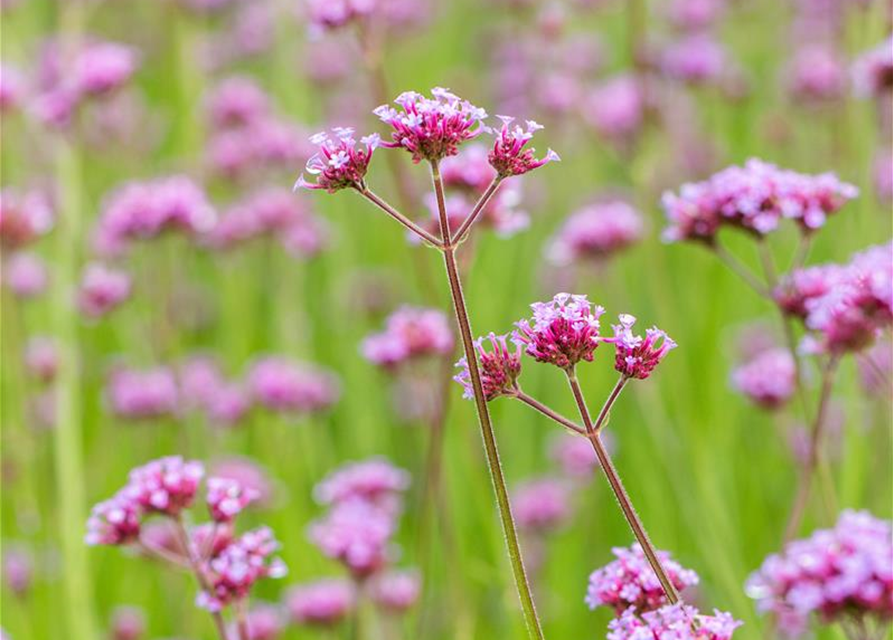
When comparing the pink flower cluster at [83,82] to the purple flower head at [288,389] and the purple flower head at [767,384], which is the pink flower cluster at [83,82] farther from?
the purple flower head at [767,384]

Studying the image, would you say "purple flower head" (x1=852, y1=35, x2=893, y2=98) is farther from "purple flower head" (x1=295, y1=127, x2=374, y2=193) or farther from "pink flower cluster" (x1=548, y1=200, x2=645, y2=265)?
"purple flower head" (x1=295, y1=127, x2=374, y2=193)

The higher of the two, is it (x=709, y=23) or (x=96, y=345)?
(x=709, y=23)

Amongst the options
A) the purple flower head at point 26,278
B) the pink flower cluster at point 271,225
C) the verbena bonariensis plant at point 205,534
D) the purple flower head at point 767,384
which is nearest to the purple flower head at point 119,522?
the verbena bonariensis plant at point 205,534

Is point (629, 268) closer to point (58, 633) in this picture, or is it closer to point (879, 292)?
point (58, 633)

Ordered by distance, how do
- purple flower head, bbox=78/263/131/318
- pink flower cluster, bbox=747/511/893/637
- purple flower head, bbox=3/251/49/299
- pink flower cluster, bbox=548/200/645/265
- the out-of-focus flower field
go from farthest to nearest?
purple flower head, bbox=3/251/49/299 → purple flower head, bbox=78/263/131/318 → pink flower cluster, bbox=548/200/645/265 → the out-of-focus flower field → pink flower cluster, bbox=747/511/893/637

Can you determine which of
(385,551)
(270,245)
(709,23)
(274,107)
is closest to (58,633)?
(385,551)

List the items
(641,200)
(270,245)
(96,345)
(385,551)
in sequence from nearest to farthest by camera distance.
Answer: (385,551), (641,200), (270,245), (96,345)

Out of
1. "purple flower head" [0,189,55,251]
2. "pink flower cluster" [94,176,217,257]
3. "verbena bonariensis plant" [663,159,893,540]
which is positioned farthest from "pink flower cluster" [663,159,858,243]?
"purple flower head" [0,189,55,251]
